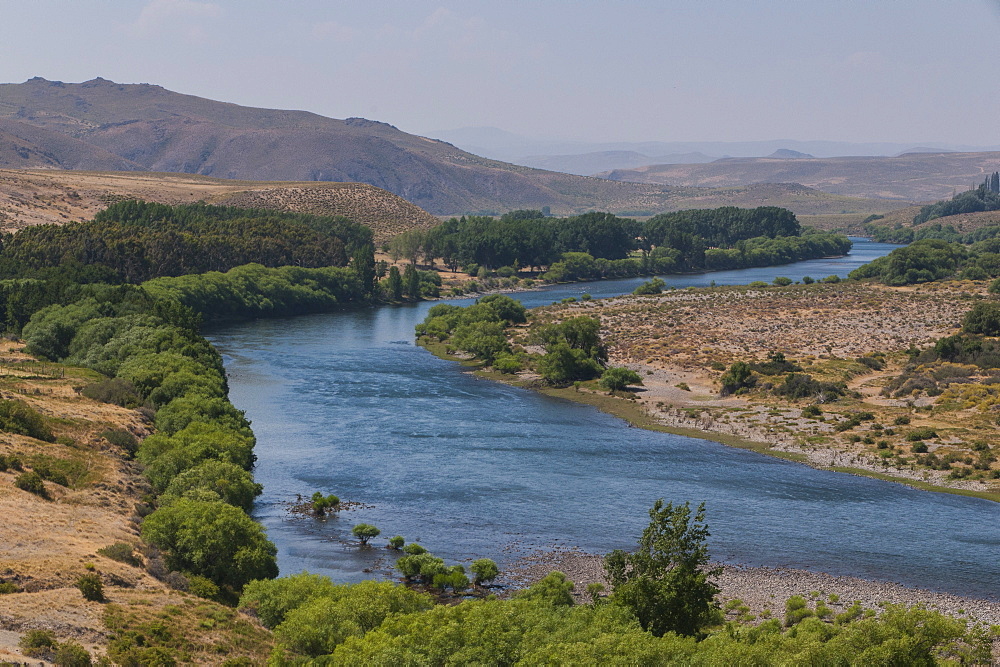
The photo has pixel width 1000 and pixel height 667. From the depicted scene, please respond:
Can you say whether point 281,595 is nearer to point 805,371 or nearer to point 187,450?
point 187,450

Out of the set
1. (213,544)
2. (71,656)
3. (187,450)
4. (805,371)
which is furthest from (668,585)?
(805,371)

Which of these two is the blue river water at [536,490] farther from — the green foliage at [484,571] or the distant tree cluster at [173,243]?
the distant tree cluster at [173,243]

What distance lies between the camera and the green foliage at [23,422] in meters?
56.5

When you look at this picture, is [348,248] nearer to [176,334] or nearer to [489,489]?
[176,334]

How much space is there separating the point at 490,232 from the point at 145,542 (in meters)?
157

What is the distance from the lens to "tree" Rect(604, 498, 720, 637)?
3694 centimetres

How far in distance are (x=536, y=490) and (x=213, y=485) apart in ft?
64.7

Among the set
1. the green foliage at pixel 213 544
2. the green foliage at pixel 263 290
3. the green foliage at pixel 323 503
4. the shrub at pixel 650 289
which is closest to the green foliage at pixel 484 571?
the green foliage at pixel 213 544

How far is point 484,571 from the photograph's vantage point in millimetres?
46219

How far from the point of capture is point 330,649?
34.6 m

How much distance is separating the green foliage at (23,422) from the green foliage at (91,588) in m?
22.7

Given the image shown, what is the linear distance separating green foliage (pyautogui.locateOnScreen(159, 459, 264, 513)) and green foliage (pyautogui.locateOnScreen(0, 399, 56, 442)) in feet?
28.6

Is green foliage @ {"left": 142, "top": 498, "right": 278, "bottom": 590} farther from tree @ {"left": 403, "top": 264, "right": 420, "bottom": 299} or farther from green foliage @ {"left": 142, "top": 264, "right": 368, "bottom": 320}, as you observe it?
tree @ {"left": 403, "top": 264, "right": 420, "bottom": 299}

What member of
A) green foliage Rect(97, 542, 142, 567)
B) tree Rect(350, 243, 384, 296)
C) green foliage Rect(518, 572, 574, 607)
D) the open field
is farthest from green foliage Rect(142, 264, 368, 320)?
green foliage Rect(518, 572, 574, 607)
